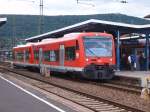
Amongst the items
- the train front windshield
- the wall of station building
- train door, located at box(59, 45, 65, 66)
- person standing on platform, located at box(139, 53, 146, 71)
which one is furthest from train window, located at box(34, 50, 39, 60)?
the train front windshield

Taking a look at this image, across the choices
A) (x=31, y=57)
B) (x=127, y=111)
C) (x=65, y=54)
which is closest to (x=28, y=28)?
(x=31, y=57)

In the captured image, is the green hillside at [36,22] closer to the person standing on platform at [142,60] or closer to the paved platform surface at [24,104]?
the person standing on platform at [142,60]

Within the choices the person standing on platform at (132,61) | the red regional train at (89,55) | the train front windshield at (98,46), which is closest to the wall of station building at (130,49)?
the person standing on platform at (132,61)

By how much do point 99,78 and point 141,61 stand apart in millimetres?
13303

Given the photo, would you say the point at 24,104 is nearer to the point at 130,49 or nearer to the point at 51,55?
the point at 51,55

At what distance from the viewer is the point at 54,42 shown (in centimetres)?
4012

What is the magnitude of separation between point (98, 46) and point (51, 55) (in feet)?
27.6

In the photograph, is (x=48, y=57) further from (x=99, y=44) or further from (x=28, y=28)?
(x=28, y=28)

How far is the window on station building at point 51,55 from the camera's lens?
39.3 meters

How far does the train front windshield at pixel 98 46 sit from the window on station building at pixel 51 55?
5.80 m

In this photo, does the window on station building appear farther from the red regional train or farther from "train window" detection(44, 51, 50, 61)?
the red regional train

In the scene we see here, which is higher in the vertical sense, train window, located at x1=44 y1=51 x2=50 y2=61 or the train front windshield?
the train front windshield

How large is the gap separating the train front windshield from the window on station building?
5801mm

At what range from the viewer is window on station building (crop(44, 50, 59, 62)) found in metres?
39.3
